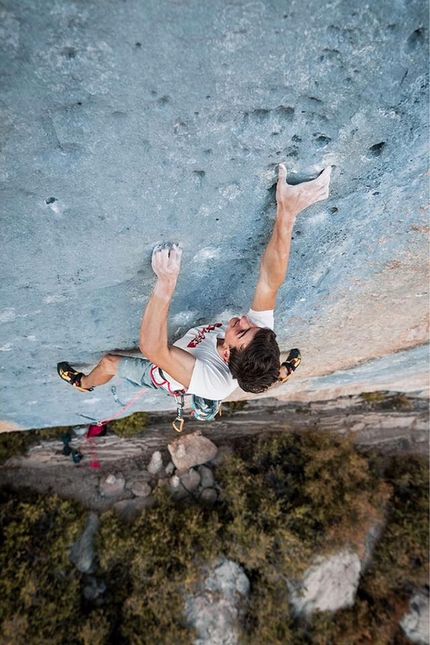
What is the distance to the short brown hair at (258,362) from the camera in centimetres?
254

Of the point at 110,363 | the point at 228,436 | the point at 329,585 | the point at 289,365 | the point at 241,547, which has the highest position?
the point at 110,363

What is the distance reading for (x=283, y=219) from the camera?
2.31 m

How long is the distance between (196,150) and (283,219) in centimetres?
67

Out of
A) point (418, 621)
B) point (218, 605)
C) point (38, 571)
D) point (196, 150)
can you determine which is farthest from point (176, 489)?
point (196, 150)

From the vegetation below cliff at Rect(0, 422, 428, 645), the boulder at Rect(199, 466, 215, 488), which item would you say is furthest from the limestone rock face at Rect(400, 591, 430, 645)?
the boulder at Rect(199, 466, 215, 488)

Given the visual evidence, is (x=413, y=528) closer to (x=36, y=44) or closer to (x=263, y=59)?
(x=263, y=59)

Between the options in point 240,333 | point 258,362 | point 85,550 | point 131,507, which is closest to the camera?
point 258,362

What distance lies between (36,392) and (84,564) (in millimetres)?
3110

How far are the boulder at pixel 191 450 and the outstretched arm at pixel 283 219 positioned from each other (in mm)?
4056

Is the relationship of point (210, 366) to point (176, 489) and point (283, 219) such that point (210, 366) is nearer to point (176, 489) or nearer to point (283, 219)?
point (283, 219)

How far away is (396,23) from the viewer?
5.20 feet

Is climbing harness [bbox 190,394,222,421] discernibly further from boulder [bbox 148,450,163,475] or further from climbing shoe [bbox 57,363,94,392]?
boulder [bbox 148,450,163,475]

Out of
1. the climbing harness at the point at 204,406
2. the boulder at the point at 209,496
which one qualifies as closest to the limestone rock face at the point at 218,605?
the boulder at the point at 209,496

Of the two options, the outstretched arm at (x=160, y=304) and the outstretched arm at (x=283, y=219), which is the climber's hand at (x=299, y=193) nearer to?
the outstretched arm at (x=283, y=219)
